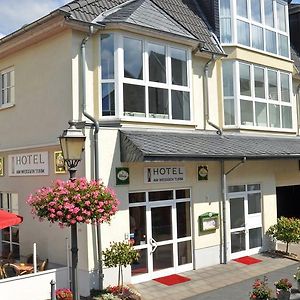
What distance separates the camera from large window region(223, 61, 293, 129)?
1534 centimetres

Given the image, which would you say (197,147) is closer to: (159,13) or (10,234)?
(159,13)

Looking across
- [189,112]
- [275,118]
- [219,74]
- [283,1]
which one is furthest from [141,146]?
[283,1]

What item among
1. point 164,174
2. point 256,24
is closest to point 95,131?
point 164,174

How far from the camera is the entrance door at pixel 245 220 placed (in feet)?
48.9

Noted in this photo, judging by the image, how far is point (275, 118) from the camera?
1709 centimetres

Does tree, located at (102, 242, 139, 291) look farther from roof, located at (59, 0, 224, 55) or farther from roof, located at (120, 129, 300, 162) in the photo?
roof, located at (59, 0, 224, 55)

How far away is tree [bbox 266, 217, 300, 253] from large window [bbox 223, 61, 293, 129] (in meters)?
3.56

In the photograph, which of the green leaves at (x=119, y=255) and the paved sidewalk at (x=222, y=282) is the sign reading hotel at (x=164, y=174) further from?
the paved sidewalk at (x=222, y=282)

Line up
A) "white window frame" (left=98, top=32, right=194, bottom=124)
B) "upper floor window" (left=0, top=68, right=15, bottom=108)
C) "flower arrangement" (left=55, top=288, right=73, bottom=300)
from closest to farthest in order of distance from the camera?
1. "flower arrangement" (left=55, top=288, right=73, bottom=300)
2. "white window frame" (left=98, top=32, right=194, bottom=124)
3. "upper floor window" (left=0, top=68, right=15, bottom=108)

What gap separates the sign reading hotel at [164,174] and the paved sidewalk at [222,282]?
2768mm

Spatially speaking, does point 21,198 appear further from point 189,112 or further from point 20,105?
point 189,112

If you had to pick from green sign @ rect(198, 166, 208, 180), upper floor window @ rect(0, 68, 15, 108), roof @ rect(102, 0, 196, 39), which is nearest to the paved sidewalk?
green sign @ rect(198, 166, 208, 180)

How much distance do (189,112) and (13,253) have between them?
7141mm

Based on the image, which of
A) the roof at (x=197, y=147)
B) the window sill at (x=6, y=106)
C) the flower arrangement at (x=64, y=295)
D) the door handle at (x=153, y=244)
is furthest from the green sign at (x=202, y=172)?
the window sill at (x=6, y=106)
